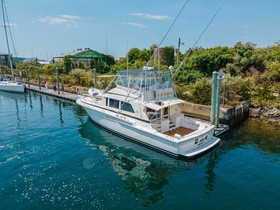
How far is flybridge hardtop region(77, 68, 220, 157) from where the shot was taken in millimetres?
9977

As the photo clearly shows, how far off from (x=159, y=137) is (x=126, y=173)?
7.85 feet

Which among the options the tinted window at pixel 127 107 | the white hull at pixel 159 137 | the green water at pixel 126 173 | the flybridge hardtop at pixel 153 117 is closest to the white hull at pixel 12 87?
the green water at pixel 126 173

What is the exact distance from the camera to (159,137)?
395 inches

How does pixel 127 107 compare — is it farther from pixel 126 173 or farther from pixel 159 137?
pixel 126 173

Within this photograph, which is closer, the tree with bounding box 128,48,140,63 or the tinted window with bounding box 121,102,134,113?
the tinted window with bounding box 121,102,134,113

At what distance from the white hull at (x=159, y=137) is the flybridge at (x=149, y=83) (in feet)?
5.45

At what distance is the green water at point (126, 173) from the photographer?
7.04 metres

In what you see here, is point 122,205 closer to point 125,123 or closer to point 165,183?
point 165,183

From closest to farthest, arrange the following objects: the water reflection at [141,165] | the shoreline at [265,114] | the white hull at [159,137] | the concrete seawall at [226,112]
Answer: the water reflection at [141,165]
the white hull at [159,137]
the concrete seawall at [226,112]
the shoreline at [265,114]

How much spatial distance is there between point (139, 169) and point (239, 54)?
2130cm

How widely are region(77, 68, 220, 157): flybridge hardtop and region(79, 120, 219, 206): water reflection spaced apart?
466mm

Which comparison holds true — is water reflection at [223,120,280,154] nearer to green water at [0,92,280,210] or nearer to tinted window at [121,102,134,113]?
green water at [0,92,280,210]

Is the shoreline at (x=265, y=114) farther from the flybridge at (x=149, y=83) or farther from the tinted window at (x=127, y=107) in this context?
the tinted window at (x=127, y=107)

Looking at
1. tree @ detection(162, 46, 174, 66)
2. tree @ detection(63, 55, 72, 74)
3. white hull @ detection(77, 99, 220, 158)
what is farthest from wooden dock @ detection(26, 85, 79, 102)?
tree @ detection(162, 46, 174, 66)
